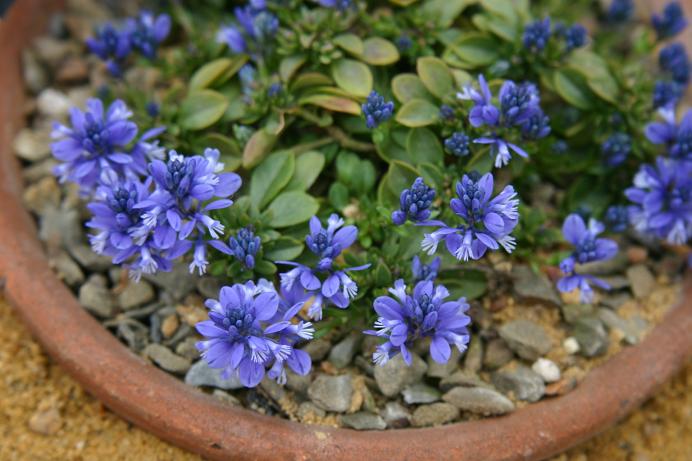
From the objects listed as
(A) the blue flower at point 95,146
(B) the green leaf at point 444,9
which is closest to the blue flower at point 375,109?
(B) the green leaf at point 444,9

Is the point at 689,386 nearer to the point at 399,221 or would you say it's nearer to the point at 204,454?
the point at 399,221

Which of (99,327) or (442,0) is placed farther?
(442,0)

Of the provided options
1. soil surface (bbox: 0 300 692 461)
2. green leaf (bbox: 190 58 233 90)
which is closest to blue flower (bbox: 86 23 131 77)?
green leaf (bbox: 190 58 233 90)

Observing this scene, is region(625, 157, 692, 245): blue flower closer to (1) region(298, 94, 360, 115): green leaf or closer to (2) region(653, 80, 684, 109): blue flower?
(2) region(653, 80, 684, 109): blue flower

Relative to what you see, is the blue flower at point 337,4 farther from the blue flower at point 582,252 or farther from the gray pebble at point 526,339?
the gray pebble at point 526,339

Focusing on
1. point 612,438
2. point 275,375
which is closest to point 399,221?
point 275,375
